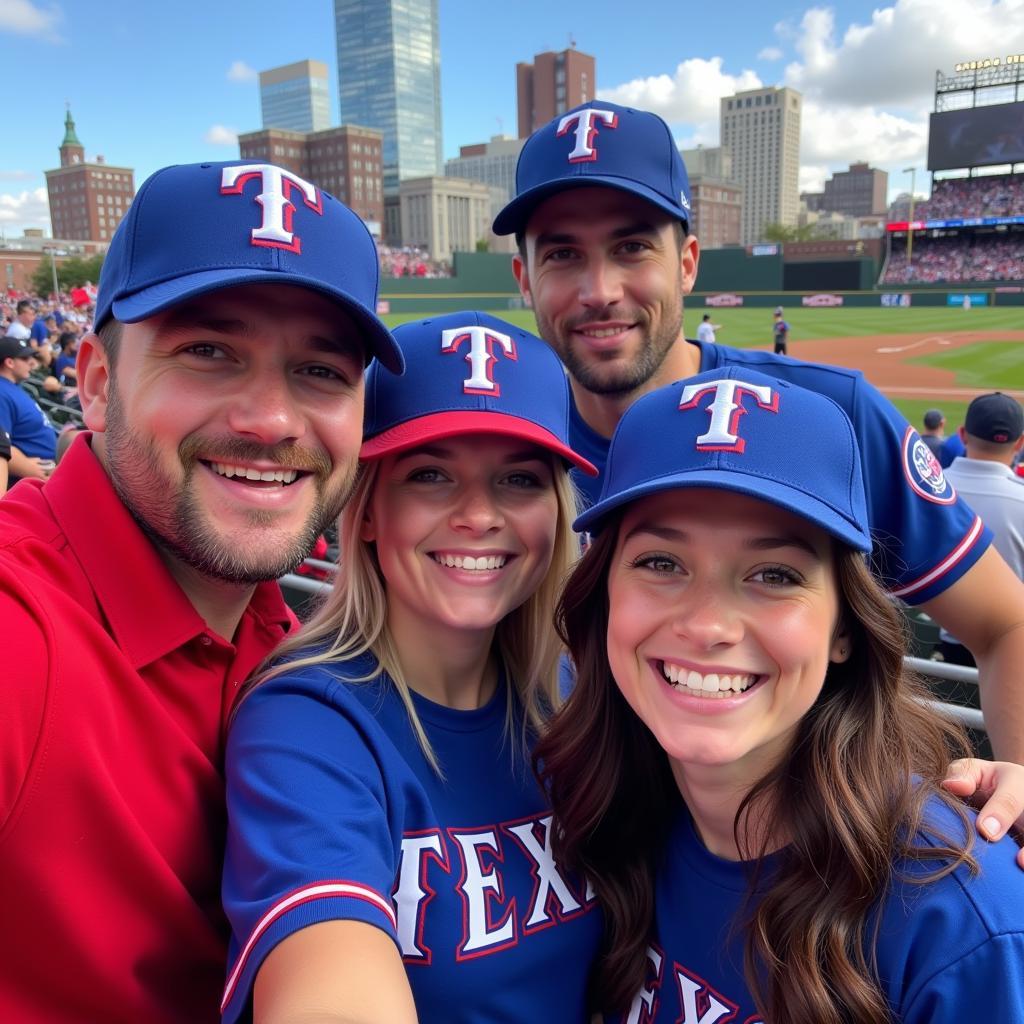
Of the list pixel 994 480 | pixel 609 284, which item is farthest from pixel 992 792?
pixel 994 480

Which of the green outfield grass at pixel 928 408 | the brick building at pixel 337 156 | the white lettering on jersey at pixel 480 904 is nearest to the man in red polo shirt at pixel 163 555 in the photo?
the white lettering on jersey at pixel 480 904

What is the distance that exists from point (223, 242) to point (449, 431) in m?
0.56

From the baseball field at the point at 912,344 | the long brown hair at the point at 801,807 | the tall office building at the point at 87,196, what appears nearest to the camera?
the long brown hair at the point at 801,807

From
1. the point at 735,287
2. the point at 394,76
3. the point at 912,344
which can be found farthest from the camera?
the point at 394,76

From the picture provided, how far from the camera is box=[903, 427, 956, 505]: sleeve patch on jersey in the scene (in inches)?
97.3

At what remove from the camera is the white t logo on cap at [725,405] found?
147cm

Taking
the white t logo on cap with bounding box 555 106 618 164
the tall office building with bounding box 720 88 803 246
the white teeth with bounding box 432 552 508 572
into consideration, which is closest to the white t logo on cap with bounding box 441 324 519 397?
the white teeth with bounding box 432 552 508 572

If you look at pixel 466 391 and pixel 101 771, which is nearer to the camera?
pixel 101 771

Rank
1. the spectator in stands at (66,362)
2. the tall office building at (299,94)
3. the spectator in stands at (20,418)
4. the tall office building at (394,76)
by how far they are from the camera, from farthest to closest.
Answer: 1. the tall office building at (299,94)
2. the tall office building at (394,76)
3. the spectator in stands at (66,362)
4. the spectator in stands at (20,418)

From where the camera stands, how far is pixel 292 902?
48.7 inches

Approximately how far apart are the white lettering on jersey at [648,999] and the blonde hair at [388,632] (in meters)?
0.51

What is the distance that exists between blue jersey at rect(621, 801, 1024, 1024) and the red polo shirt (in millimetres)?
832

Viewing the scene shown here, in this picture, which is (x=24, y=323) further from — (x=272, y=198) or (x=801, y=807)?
(x=801, y=807)

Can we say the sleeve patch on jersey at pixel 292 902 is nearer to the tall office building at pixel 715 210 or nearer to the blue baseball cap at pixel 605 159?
the blue baseball cap at pixel 605 159
